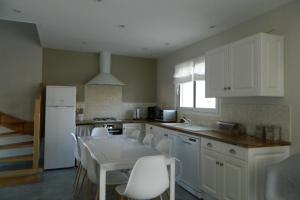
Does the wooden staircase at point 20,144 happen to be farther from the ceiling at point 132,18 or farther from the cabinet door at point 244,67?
the cabinet door at point 244,67

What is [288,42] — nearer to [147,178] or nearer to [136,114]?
[147,178]

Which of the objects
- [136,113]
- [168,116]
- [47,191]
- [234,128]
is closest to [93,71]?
[136,113]

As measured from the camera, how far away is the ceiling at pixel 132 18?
2.69 metres

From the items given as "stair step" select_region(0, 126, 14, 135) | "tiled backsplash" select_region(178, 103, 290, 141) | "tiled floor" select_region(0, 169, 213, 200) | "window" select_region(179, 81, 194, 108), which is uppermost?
"window" select_region(179, 81, 194, 108)

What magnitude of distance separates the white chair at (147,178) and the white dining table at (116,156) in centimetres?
21

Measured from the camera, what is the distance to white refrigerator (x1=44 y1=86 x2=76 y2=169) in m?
4.34

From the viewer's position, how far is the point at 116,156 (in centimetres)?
234

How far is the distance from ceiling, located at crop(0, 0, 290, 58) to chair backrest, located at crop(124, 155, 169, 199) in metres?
1.82

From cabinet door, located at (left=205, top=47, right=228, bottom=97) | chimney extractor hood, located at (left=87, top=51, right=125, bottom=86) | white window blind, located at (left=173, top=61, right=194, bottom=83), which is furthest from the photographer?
chimney extractor hood, located at (left=87, top=51, right=125, bottom=86)

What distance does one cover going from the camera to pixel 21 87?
4.79 m

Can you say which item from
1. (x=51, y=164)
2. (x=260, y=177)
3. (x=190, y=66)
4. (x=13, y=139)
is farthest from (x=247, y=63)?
(x=13, y=139)

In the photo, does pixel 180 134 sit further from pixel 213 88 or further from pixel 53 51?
pixel 53 51

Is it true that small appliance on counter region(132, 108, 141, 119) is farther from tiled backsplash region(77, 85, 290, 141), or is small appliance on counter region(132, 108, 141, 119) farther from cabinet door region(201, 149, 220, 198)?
cabinet door region(201, 149, 220, 198)

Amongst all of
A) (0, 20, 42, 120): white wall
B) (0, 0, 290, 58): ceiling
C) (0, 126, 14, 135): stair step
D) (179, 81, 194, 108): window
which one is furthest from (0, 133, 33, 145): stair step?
(179, 81, 194, 108): window
